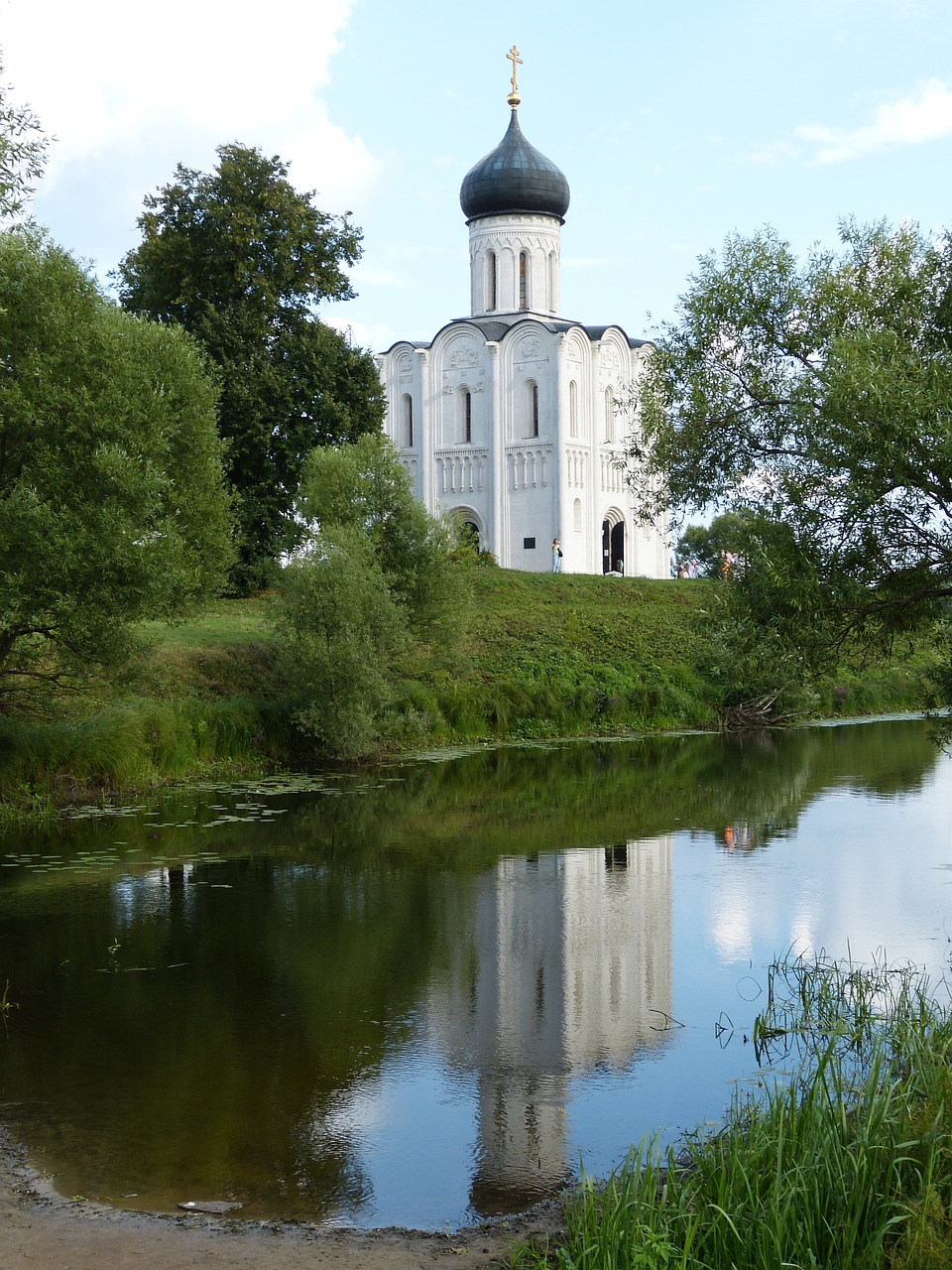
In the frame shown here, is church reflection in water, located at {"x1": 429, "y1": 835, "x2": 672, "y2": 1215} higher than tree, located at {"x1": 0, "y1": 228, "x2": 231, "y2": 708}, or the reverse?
tree, located at {"x1": 0, "y1": 228, "x2": 231, "y2": 708}

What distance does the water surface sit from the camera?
6.57 metres

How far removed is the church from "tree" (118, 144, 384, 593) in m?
13.8

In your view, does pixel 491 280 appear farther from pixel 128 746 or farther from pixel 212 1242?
pixel 212 1242

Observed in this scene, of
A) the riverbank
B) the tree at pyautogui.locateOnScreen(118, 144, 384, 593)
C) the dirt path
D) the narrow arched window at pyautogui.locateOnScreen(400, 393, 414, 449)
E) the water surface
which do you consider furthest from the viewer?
the narrow arched window at pyautogui.locateOnScreen(400, 393, 414, 449)

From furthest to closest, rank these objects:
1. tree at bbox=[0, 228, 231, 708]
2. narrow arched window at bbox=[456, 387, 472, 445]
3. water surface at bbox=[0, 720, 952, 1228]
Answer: narrow arched window at bbox=[456, 387, 472, 445] → tree at bbox=[0, 228, 231, 708] → water surface at bbox=[0, 720, 952, 1228]

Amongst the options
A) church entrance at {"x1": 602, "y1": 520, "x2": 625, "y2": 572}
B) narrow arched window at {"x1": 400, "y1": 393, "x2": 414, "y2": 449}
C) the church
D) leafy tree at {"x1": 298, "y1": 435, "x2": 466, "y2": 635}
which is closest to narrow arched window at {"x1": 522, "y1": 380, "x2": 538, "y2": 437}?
the church

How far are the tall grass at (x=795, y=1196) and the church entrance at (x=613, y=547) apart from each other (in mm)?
40546

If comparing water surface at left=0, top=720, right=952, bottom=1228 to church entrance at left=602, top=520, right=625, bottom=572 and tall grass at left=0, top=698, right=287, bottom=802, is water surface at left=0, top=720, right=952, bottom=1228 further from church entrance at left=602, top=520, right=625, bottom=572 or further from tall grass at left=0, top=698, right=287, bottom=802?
church entrance at left=602, top=520, right=625, bottom=572

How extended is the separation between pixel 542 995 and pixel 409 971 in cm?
113

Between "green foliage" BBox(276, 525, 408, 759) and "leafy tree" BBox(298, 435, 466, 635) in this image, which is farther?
"leafy tree" BBox(298, 435, 466, 635)

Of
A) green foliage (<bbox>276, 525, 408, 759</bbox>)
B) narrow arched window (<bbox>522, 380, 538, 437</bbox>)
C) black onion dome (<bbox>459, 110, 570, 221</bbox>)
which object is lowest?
green foliage (<bbox>276, 525, 408, 759</bbox>)

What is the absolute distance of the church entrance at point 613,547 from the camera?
4659 cm

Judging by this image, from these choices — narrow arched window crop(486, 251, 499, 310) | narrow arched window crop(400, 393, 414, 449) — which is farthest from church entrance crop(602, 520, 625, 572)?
narrow arched window crop(486, 251, 499, 310)

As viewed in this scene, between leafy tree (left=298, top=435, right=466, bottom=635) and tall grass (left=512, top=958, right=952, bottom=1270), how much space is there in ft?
58.2
